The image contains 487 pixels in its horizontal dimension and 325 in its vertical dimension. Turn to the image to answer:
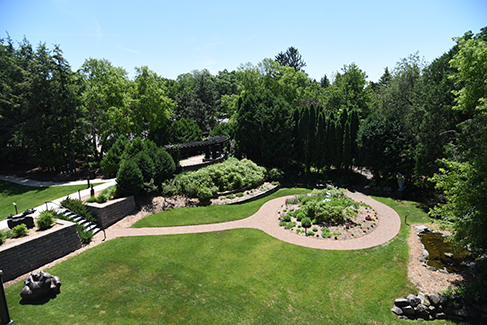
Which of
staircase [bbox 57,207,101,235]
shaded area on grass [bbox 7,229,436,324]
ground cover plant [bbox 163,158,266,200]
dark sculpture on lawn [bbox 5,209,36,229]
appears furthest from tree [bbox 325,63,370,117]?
dark sculpture on lawn [bbox 5,209,36,229]

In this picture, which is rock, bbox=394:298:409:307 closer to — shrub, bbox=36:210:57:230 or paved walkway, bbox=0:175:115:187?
shrub, bbox=36:210:57:230

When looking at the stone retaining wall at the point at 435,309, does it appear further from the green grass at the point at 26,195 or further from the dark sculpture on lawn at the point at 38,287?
the green grass at the point at 26,195

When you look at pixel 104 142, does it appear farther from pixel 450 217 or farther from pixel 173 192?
pixel 450 217

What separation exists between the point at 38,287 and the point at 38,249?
3.25 m

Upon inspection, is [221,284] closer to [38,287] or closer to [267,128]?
[38,287]

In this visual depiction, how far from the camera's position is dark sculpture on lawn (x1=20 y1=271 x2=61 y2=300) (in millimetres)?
9227

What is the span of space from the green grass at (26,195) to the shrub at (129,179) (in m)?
5.10

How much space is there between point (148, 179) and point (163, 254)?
25.0 feet

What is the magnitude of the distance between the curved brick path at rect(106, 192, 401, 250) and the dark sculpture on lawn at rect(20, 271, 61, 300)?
5.01 metres

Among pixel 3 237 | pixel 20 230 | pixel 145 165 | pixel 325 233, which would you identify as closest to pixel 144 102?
pixel 145 165

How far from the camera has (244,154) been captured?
103 ft

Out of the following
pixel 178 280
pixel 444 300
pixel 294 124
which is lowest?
pixel 444 300

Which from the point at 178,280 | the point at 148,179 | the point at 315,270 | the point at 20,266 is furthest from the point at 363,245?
the point at 20,266

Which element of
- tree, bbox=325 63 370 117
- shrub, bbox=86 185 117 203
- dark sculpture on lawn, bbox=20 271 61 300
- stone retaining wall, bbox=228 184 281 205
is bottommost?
stone retaining wall, bbox=228 184 281 205
